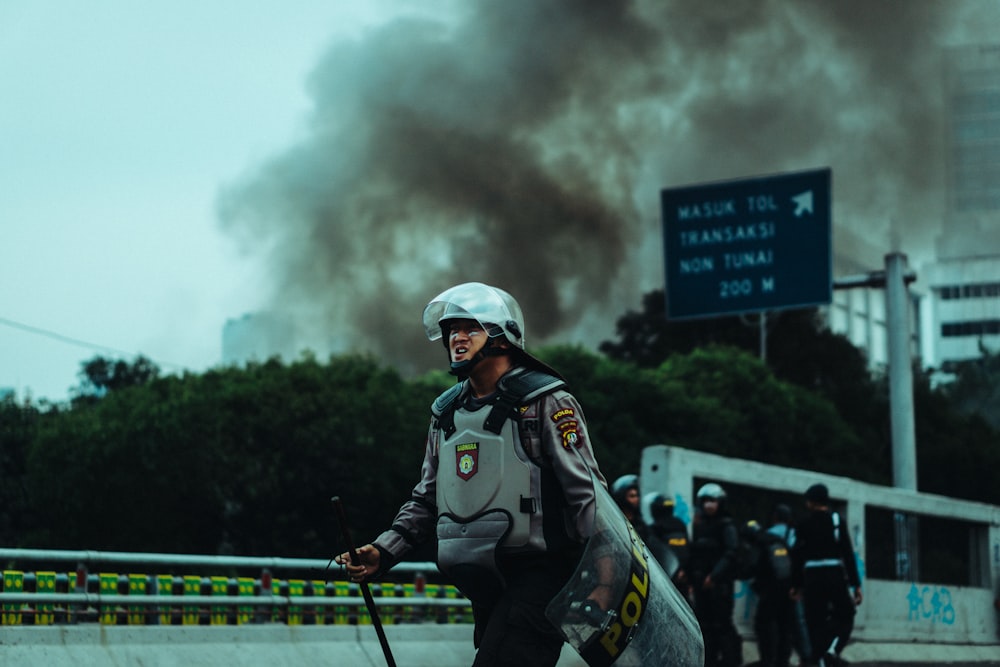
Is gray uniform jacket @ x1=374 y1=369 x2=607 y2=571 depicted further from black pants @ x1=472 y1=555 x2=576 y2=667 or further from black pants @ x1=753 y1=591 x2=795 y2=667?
black pants @ x1=753 y1=591 x2=795 y2=667

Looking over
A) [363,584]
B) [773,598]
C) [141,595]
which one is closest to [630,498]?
[773,598]

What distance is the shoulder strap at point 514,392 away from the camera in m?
4.64

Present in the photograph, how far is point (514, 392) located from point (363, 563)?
75 cm

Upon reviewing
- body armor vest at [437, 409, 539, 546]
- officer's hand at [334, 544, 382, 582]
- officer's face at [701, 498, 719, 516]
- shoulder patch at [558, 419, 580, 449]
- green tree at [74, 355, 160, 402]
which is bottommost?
officer's hand at [334, 544, 382, 582]

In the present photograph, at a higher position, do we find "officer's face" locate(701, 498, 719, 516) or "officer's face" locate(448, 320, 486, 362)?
"officer's face" locate(448, 320, 486, 362)

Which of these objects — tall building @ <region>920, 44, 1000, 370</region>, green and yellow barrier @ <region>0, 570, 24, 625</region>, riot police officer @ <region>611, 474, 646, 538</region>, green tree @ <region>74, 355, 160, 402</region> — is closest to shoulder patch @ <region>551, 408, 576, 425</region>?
green and yellow barrier @ <region>0, 570, 24, 625</region>

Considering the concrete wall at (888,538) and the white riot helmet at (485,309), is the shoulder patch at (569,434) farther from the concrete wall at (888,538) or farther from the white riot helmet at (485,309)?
the concrete wall at (888,538)

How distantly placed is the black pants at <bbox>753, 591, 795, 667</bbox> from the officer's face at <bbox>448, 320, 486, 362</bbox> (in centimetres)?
853

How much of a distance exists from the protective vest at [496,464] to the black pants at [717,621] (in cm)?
772

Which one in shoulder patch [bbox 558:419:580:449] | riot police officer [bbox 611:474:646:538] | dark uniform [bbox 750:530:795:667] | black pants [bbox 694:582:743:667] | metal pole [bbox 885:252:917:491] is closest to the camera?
shoulder patch [bbox 558:419:580:449]

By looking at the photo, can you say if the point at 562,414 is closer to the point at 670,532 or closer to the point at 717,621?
the point at 670,532

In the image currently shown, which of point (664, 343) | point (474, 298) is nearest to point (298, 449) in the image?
point (664, 343)

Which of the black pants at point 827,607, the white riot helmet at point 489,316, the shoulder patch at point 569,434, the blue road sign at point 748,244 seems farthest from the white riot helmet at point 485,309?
the blue road sign at point 748,244

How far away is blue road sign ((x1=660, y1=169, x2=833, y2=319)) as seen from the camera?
21.6 metres
